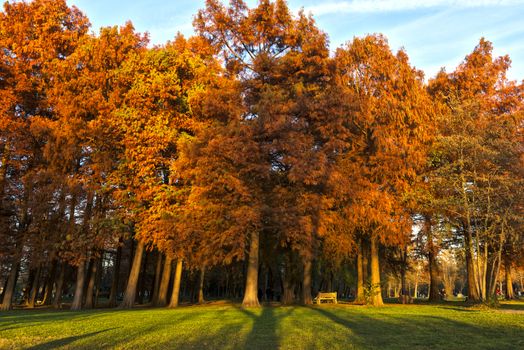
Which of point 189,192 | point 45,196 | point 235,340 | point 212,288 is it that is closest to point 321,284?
A: point 212,288

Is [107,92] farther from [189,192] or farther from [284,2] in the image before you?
[284,2]

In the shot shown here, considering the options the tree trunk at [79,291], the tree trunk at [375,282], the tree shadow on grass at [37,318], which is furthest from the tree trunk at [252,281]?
the tree trunk at [79,291]

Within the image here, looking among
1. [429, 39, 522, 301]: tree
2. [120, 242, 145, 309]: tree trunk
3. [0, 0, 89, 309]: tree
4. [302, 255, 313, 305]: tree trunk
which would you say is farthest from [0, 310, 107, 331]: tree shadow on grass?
[429, 39, 522, 301]: tree

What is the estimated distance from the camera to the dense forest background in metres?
21.0

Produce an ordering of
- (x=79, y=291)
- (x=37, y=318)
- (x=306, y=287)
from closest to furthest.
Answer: (x=37, y=318)
(x=79, y=291)
(x=306, y=287)

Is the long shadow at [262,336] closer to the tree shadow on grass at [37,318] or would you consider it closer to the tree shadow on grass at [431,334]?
the tree shadow on grass at [431,334]

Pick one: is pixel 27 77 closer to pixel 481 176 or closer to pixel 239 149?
pixel 239 149

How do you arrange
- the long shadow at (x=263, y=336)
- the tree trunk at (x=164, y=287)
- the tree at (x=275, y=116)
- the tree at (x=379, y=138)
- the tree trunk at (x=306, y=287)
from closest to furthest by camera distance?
the long shadow at (x=263, y=336), the tree at (x=275, y=116), the tree at (x=379, y=138), the tree trunk at (x=306, y=287), the tree trunk at (x=164, y=287)

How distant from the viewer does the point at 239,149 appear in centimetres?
2052

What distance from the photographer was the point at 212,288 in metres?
71.4

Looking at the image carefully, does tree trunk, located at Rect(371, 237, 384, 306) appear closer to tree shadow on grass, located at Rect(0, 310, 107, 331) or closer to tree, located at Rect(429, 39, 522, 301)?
tree, located at Rect(429, 39, 522, 301)

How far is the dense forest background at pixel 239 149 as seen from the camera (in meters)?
21.0

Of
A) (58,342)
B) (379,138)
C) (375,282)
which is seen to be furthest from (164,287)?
(58,342)

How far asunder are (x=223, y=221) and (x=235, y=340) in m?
11.8
